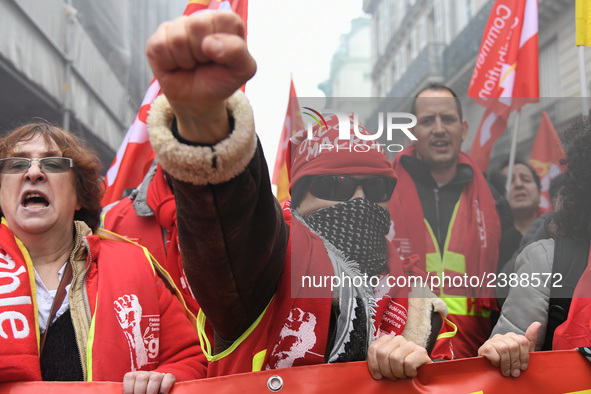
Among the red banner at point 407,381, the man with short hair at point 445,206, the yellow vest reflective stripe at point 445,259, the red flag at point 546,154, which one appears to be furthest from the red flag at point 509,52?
the red banner at point 407,381

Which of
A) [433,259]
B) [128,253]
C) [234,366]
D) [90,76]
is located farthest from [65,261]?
[90,76]

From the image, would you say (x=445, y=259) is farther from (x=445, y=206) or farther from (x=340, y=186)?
(x=340, y=186)

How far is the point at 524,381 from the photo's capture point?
5.47ft

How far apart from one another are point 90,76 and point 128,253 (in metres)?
6.38

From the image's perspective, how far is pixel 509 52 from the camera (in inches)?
118

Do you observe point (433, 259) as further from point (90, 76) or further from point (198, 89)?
point (90, 76)

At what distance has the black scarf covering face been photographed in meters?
1.48

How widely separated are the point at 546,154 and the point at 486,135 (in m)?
0.20

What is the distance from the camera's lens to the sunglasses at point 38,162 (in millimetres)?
2105

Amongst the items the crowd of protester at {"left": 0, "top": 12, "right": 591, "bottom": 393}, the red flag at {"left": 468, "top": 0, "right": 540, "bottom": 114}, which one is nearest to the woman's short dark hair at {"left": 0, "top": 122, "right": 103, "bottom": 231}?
the crowd of protester at {"left": 0, "top": 12, "right": 591, "bottom": 393}

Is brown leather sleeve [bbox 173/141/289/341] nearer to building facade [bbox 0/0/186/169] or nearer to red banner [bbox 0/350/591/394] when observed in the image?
red banner [bbox 0/350/591/394]

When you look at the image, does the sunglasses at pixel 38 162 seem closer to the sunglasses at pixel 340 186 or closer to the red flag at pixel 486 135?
the sunglasses at pixel 340 186

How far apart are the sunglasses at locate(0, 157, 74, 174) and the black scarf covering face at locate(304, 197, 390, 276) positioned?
117 centimetres

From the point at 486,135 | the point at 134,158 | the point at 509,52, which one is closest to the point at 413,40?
the point at 509,52
